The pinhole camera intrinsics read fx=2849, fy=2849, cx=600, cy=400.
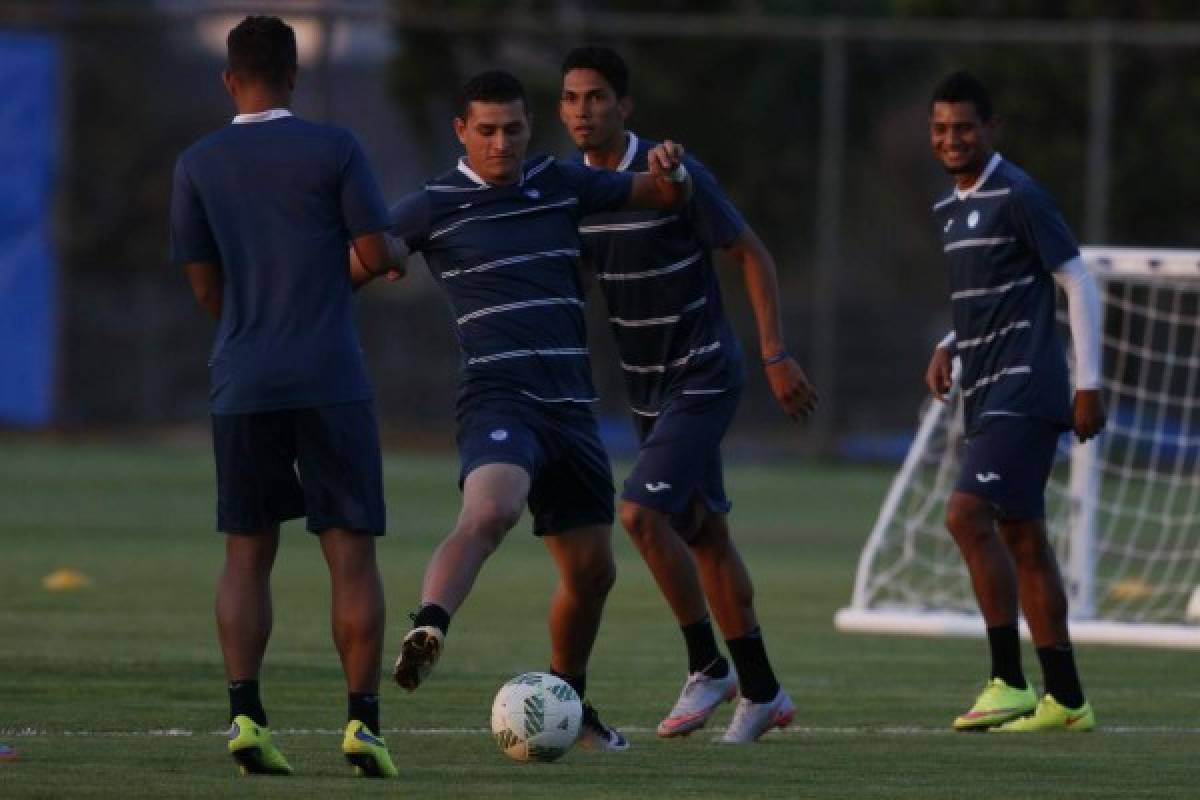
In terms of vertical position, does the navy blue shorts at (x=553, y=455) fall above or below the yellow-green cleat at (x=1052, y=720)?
above

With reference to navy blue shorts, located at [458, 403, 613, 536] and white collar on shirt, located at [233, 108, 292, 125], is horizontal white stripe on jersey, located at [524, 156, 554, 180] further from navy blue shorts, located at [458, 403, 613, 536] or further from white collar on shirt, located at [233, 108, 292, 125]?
white collar on shirt, located at [233, 108, 292, 125]

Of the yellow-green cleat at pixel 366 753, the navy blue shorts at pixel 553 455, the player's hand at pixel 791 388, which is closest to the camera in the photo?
the yellow-green cleat at pixel 366 753

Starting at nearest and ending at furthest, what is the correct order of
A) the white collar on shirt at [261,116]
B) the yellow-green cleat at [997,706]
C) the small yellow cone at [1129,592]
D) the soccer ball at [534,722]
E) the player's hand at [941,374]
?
1. the white collar on shirt at [261,116]
2. the soccer ball at [534,722]
3. the yellow-green cleat at [997,706]
4. the player's hand at [941,374]
5. the small yellow cone at [1129,592]

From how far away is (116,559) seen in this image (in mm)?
15797

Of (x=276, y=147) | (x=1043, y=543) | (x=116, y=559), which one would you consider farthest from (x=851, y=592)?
(x=276, y=147)

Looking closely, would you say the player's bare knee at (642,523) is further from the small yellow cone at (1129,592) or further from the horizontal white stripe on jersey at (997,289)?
the small yellow cone at (1129,592)

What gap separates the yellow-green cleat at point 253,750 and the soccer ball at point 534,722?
72 cm

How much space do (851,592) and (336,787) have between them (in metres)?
7.85

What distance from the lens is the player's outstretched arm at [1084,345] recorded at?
9.10 metres

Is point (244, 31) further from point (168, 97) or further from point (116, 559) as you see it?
point (168, 97)

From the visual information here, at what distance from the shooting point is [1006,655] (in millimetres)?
9312

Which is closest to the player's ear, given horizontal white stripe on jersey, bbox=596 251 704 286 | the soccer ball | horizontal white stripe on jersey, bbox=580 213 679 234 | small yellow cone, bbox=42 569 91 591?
horizontal white stripe on jersey, bbox=580 213 679 234

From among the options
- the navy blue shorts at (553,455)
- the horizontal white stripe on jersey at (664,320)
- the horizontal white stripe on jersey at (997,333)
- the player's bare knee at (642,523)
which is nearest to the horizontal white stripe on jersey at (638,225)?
the horizontal white stripe on jersey at (664,320)

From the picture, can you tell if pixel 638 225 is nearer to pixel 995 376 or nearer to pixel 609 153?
pixel 609 153
